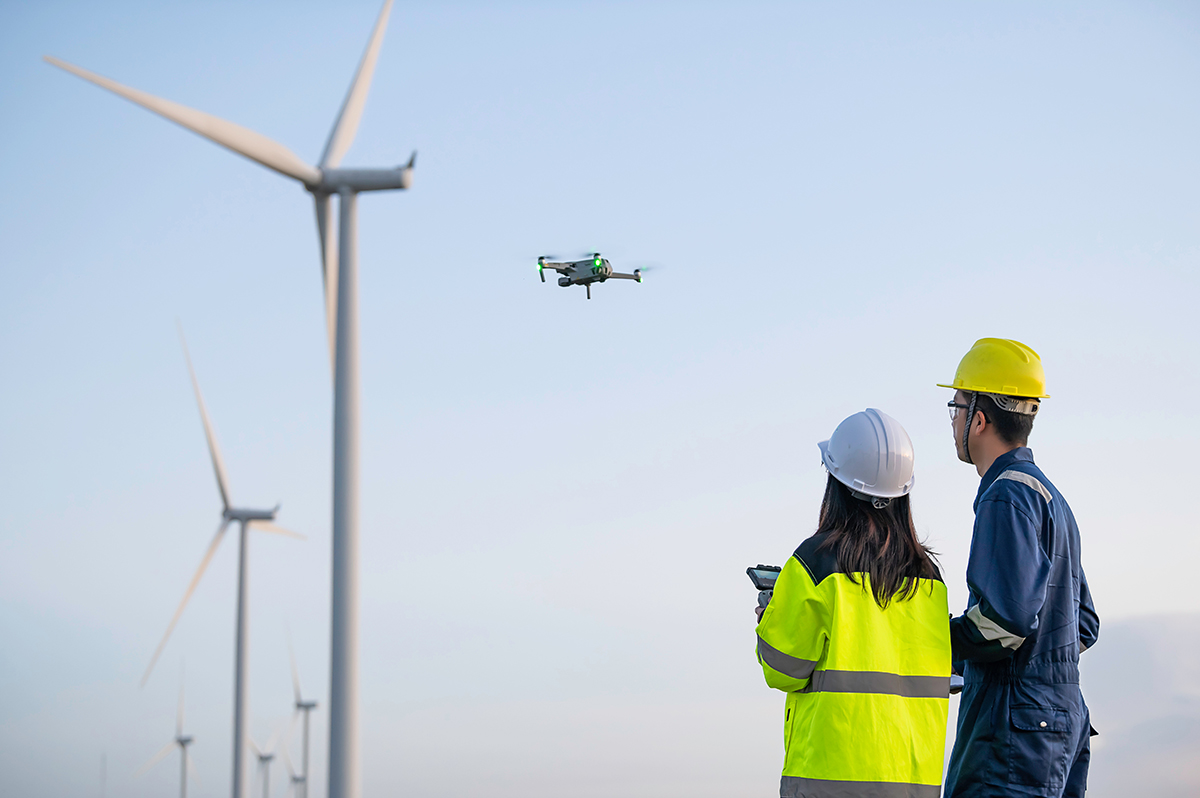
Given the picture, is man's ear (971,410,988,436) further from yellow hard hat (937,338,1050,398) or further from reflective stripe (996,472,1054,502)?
reflective stripe (996,472,1054,502)

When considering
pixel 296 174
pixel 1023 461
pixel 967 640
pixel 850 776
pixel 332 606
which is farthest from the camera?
pixel 296 174

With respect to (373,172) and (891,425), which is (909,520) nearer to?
(891,425)

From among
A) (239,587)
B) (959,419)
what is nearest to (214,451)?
(239,587)

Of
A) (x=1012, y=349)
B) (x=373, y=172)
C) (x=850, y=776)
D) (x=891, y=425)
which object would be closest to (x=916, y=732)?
(x=850, y=776)

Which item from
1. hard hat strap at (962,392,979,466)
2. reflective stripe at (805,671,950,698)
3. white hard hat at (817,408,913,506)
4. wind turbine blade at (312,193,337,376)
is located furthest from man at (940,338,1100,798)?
wind turbine blade at (312,193,337,376)

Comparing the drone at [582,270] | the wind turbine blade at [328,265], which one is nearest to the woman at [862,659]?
the drone at [582,270]

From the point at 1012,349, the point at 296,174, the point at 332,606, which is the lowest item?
the point at 332,606
